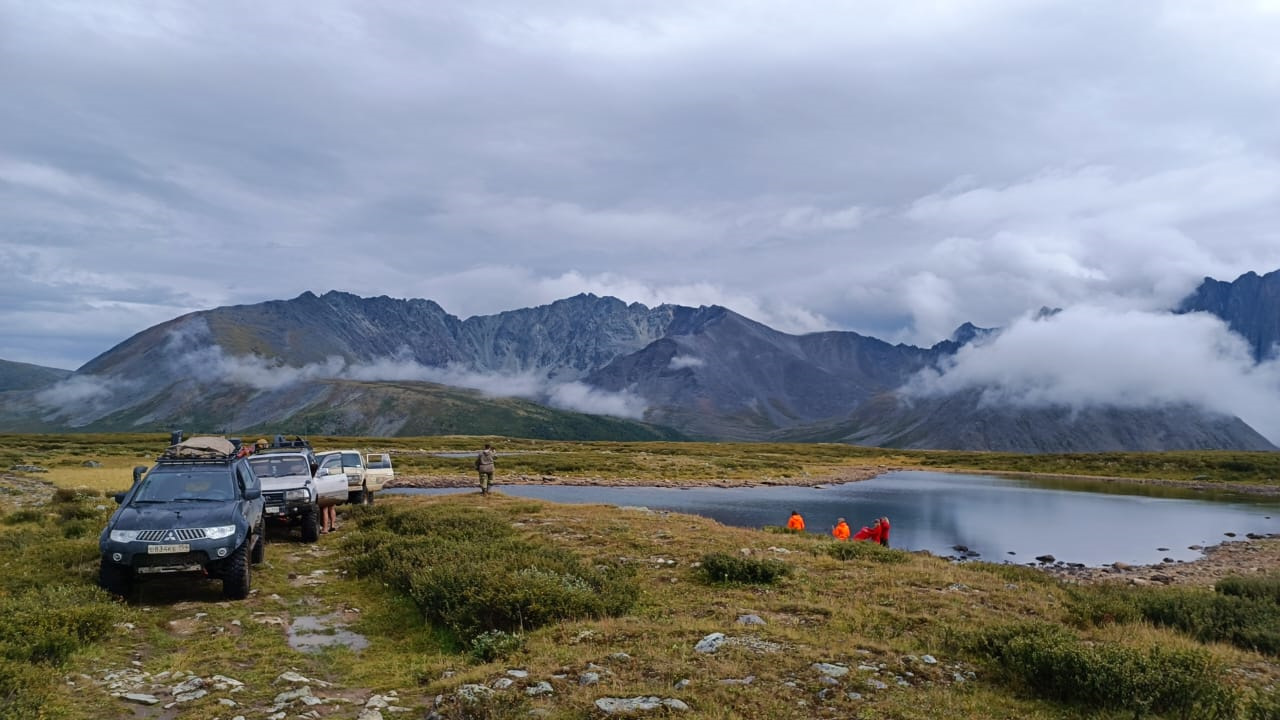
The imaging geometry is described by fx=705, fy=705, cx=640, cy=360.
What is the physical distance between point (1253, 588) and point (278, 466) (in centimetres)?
2836

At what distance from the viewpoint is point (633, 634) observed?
11.1 metres

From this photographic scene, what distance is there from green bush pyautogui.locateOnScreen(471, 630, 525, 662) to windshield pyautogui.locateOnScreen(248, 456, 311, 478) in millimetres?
16037

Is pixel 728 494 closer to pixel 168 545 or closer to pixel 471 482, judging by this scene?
pixel 471 482

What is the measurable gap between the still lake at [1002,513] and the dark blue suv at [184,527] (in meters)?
30.6

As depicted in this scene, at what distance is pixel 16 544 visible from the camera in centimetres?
1914

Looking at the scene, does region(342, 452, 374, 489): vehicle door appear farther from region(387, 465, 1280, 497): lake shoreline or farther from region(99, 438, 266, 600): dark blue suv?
region(387, 465, 1280, 497): lake shoreline

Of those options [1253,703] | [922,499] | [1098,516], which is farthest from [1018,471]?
[1253,703]

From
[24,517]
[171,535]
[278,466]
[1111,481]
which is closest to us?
[171,535]

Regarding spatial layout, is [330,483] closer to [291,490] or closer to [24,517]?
[291,490]

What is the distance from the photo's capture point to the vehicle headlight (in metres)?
14.7

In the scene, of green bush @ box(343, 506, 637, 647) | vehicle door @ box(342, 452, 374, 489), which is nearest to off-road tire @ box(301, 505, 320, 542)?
green bush @ box(343, 506, 637, 647)

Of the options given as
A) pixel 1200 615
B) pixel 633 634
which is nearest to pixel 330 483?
pixel 633 634

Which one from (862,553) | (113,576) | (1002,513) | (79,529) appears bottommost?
(1002,513)

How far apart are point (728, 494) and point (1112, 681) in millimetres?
71614
